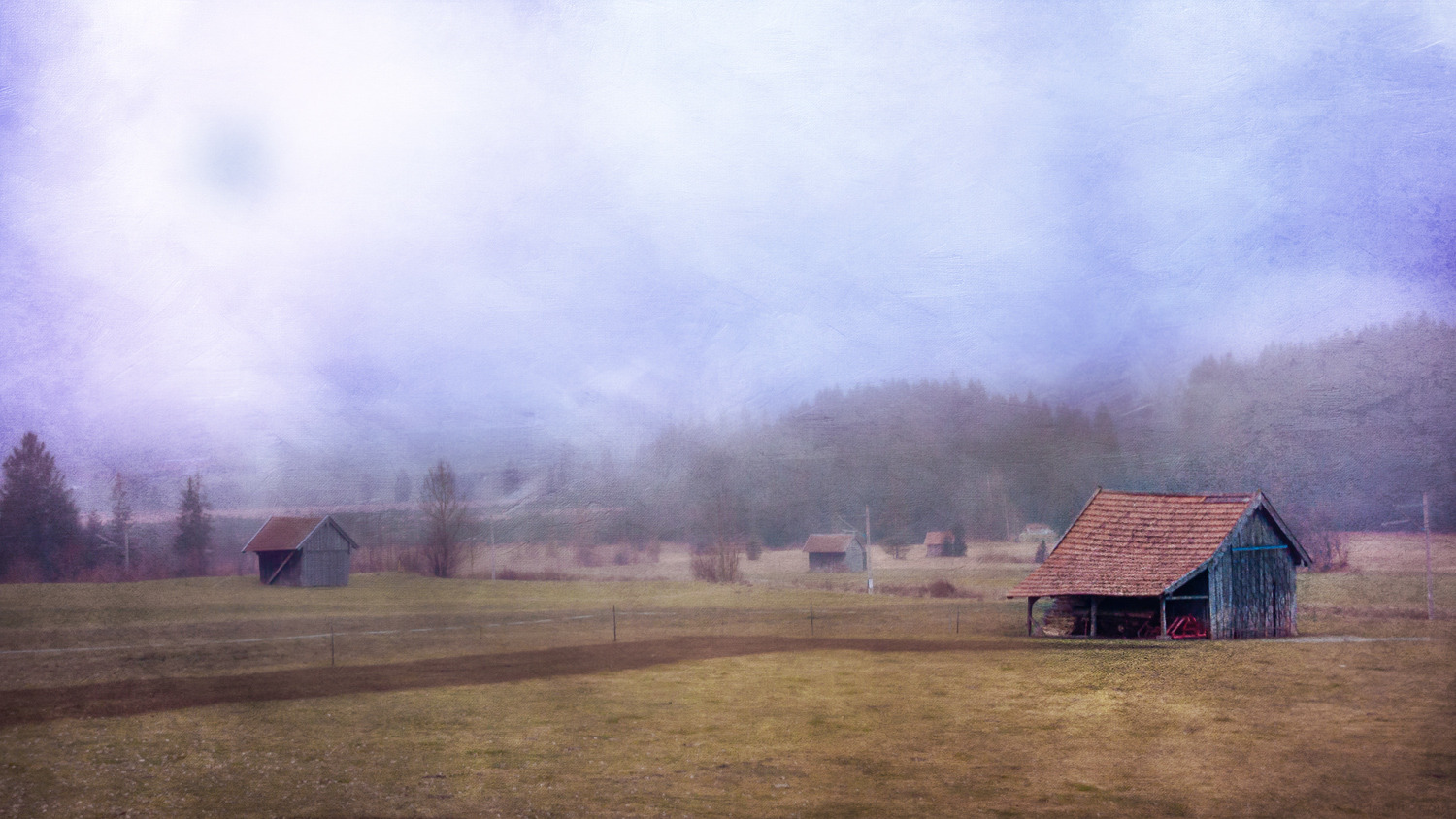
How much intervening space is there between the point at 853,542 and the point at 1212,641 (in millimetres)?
53815

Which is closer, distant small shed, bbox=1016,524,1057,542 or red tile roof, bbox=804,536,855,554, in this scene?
distant small shed, bbox=1016,524,1057,542

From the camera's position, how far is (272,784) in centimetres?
1683

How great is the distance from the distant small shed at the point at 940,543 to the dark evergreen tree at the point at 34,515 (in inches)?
2243

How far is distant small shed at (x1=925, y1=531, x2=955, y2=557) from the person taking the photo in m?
71.7

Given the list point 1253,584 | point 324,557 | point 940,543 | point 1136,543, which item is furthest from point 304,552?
point 1253,584

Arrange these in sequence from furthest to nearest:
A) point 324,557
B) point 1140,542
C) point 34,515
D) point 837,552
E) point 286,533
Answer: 1. point 837,552
2. point 286,533
3. point 324,557
4. point 1140,542
5. point 34,515

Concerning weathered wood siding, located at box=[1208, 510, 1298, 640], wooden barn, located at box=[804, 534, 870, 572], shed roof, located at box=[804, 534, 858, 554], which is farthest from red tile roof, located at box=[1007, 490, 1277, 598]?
wooden barn, located at box=[804, 534, 870, 572]

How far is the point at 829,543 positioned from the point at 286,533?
49530 millimetres

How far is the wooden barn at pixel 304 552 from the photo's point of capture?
55.4m

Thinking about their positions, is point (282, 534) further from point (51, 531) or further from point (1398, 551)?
point (1398, 551)

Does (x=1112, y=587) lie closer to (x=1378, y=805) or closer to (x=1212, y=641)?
(x=1212, y=641)

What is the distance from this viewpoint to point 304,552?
55281 millimetres

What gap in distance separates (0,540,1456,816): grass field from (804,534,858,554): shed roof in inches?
1757

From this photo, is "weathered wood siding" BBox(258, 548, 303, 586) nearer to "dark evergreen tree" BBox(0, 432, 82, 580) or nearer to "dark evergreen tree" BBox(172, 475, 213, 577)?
"dark evergreen tree" BBox(172, 475, 213, 577)
